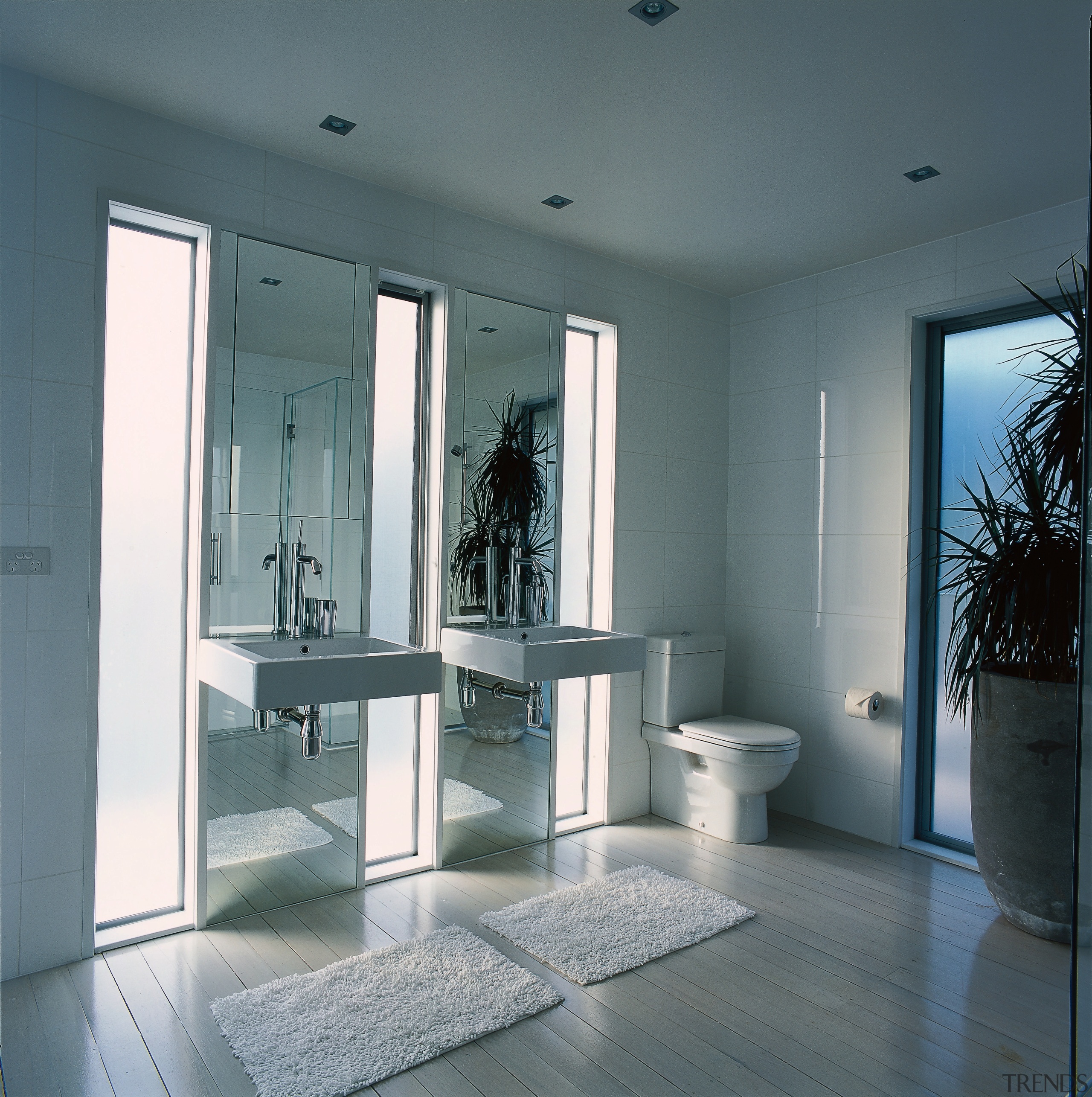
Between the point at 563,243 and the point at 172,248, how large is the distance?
160cm

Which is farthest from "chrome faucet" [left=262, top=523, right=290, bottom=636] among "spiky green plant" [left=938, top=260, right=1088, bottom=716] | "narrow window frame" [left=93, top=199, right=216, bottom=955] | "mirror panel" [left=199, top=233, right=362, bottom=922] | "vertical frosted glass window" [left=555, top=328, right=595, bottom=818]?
"spiky green plant" [left=938, top=260, right=1088, bottom=716]

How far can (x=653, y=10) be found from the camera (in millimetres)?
1988

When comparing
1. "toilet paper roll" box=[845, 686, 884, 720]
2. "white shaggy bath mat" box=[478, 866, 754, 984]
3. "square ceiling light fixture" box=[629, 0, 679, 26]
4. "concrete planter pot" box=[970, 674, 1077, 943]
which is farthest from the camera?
"toilet paper roll" box=[845, 686, 884, 720]

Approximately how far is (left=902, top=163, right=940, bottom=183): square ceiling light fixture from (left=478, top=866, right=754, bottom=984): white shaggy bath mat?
2609 millimetres

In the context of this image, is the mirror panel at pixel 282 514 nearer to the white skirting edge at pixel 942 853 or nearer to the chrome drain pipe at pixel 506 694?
the chrome drain pipe at pixel 506 694

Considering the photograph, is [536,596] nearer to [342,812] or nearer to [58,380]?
[342,812]

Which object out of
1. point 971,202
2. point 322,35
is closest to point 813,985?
point 971,202

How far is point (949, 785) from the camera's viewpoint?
3.51 m

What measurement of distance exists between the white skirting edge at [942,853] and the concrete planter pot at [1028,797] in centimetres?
48

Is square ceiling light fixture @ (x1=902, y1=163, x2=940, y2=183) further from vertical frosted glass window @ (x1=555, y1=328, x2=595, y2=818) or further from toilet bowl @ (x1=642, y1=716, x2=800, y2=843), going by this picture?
toilet bowl @ (x1=642, y1=716, x2=800, y2=843)

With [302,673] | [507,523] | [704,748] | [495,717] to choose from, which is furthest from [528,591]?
[302,673]

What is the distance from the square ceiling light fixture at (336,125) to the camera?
8.38 ft

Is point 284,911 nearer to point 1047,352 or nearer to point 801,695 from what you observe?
point 801,695

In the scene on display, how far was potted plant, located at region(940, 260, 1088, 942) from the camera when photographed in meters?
2.70
